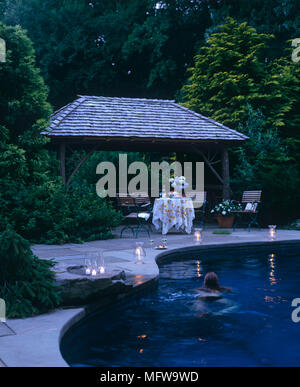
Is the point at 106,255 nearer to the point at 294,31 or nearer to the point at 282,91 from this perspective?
the point at 282,91

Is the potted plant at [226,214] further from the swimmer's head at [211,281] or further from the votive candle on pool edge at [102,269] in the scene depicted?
the votive candle on pool edge at [102,269]

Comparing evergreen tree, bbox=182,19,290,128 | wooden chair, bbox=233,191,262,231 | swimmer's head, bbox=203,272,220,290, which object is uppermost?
evergreen tree, bbox=182,19,290,128

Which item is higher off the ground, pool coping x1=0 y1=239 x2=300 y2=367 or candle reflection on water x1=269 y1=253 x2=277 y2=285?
pool coping x1=0 y1=239 x2=300 y2=367

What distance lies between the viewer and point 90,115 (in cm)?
1565

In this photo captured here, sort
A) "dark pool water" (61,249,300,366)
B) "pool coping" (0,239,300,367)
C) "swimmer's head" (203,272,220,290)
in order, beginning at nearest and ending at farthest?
"pool coping" (0,239,300,367)
"dark pool water" (61,249,300,366)
"swimmer's head" (203,272,220,290)

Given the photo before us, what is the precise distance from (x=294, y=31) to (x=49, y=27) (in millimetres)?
14727

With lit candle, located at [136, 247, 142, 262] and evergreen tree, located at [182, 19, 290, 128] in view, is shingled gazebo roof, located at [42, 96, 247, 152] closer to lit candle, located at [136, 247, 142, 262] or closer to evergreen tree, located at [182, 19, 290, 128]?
evergreen tree, located at [182, 19, 290, 128]

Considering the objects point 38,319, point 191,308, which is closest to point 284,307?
point 191,308

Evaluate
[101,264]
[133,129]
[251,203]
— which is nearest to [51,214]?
[101,264]

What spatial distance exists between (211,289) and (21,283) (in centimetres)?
301

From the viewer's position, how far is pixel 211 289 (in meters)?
7.09

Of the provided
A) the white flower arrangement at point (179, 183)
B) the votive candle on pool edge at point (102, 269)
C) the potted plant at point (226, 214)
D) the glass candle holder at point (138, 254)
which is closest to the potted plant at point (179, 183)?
the white flower arrangement at point (179, 183)

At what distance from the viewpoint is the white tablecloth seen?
42.9 ft

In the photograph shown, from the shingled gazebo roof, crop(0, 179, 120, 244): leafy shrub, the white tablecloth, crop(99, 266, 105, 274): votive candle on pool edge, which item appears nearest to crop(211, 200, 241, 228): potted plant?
the white tablecloth
